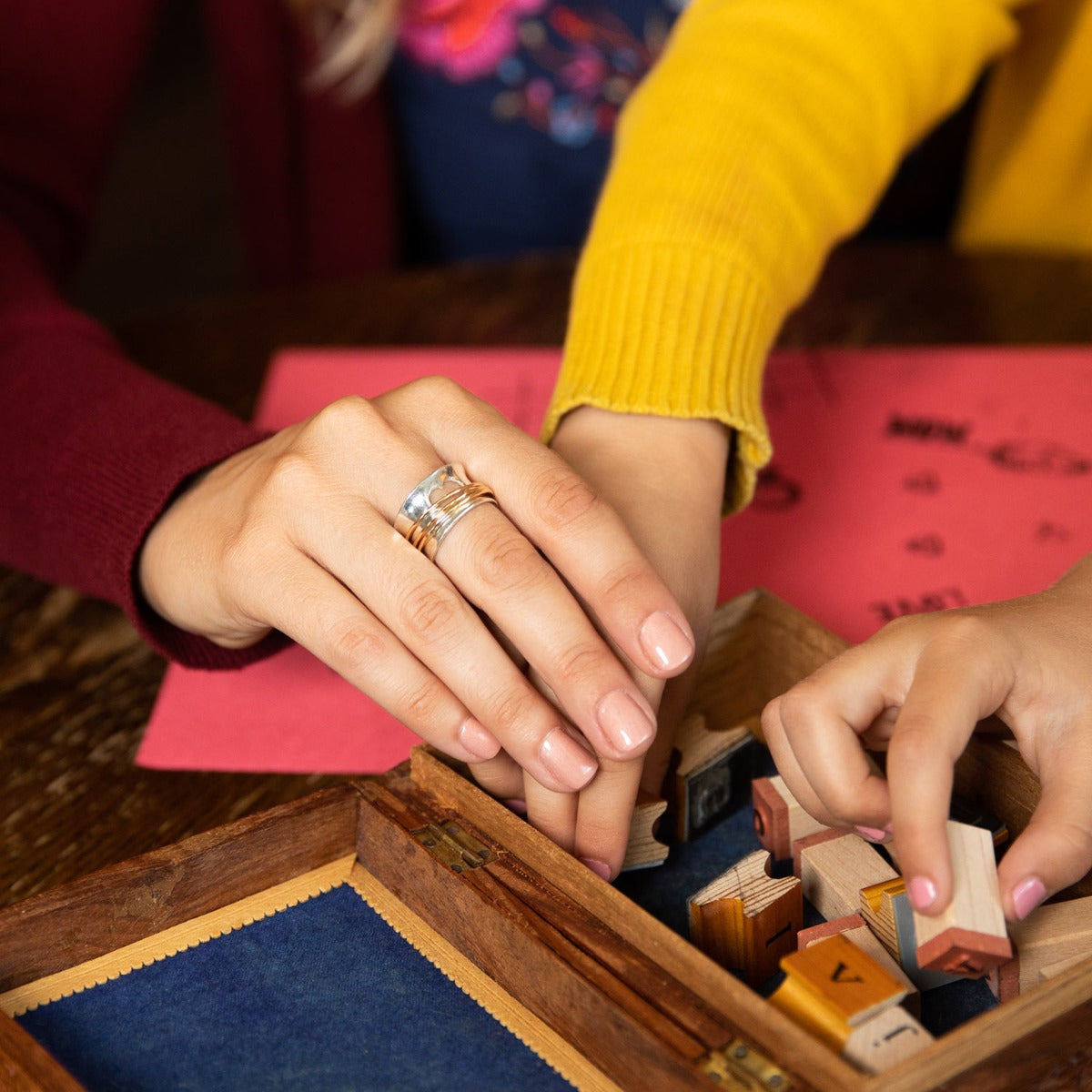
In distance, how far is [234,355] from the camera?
3.63ft

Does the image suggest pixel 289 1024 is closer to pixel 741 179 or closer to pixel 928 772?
pixel 928 772

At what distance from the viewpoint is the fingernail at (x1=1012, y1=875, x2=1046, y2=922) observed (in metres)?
0.46

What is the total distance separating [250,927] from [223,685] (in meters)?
0.25

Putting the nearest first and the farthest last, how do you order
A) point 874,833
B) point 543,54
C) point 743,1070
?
point 743,1070 → point 874,833 → point 543,54

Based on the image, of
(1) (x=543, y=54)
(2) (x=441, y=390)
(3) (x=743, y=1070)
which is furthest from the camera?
(1) (x=543, y=54)

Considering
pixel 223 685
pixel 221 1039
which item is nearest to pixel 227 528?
pixel 223 685

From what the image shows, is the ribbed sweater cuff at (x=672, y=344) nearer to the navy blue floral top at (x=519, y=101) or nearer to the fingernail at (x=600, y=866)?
the fingernail at (x=600, y=866)

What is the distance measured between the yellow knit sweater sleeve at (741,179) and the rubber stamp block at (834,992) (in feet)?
1.18

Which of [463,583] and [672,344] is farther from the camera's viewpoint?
[672,344]

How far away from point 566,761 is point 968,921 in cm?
18

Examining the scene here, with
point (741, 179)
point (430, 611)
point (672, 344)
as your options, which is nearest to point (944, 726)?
point (430, 611)

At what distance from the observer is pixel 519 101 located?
144 cm

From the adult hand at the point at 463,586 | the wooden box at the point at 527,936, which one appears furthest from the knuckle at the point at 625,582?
the wooden box at the point at 527,936

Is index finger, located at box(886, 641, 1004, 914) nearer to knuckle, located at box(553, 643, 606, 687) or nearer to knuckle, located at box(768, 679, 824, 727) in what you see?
knuckle, located at box(768, 679, 824, 727)
